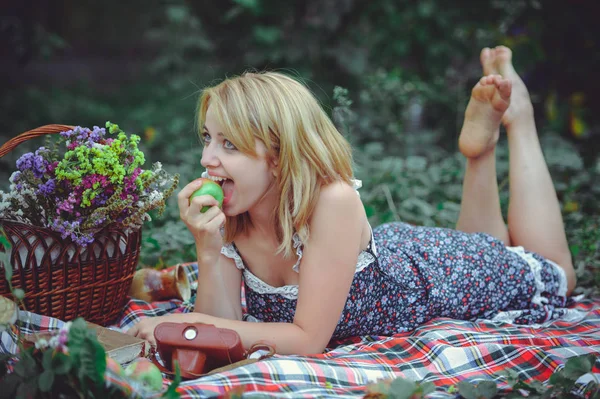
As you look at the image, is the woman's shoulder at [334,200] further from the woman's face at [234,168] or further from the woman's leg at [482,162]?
the woman's leg at [482,162]

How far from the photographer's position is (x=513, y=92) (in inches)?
115

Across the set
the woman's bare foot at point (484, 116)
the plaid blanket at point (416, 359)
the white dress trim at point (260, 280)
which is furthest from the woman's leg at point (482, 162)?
the white dress trim at point (260, 280)

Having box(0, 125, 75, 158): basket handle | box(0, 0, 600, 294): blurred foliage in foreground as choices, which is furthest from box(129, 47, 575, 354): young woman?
box(0, 0, 600, 294): blurred foliage in foreground

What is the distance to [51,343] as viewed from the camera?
142cm

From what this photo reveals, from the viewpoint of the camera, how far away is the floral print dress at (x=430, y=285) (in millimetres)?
2170

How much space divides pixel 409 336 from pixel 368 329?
0.15m

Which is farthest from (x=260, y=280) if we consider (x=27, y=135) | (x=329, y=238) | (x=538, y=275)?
(x=538, y=275)

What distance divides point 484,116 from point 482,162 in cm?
20

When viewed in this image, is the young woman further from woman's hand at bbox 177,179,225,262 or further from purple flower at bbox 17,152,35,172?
purple flower at bbox 17,152,35,172

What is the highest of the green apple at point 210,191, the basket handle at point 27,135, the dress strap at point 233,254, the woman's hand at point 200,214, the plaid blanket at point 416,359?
the basket handle at point 27,135

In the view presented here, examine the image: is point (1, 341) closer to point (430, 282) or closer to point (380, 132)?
point (430, 282)

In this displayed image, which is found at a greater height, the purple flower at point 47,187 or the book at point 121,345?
the purple flower at point 47,187

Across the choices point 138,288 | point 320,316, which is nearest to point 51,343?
point 320,316

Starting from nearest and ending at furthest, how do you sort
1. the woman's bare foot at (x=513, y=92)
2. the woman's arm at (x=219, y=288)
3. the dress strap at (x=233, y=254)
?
1. the woman's arm at (x=219, y=288)
2. the dress strap at (x=233, y=254)
3. the woman's bare foot at (x=513, y=92)
